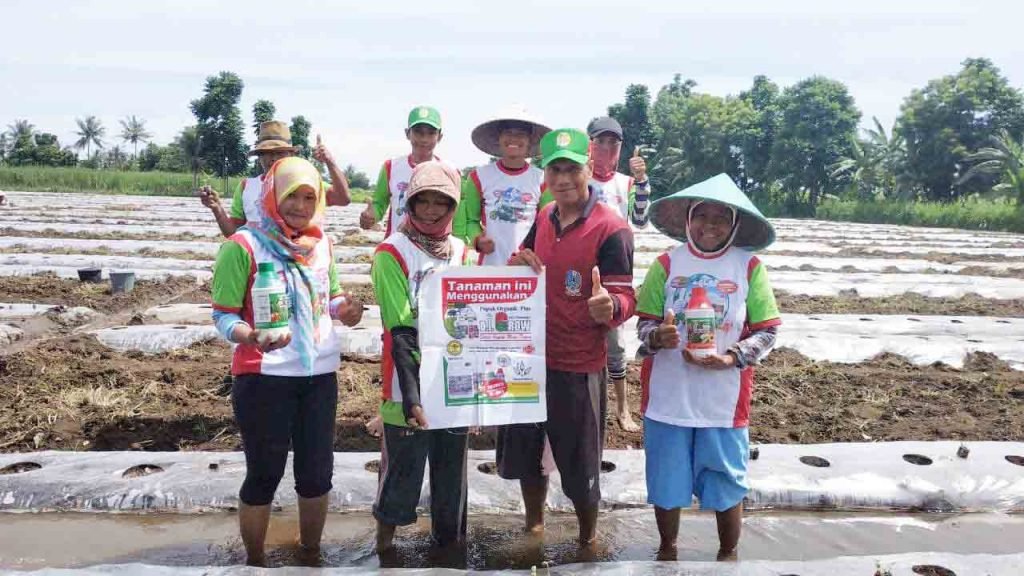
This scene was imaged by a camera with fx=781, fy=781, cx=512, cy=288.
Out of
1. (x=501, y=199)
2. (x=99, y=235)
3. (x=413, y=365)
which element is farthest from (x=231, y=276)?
(x=99, y=235)

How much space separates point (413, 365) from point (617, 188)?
2.32 metres

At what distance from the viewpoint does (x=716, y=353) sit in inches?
116

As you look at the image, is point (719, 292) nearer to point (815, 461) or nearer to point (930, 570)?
point (930, 570)

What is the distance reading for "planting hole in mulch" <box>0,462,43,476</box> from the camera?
408cm

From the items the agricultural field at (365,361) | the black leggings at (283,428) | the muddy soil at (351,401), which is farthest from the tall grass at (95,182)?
the black leggings at (283,428)

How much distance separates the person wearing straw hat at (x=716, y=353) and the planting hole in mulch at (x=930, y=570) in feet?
2.15

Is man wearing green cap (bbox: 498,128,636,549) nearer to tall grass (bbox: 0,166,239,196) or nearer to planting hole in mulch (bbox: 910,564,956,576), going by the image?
planting hole in mulch (bbox: 910,564,956,576)

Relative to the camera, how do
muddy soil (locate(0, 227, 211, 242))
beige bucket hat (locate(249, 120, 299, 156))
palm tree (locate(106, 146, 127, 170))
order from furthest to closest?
palm tree (locate(106, 146, 127, 170)) < muddy soil (locate(0, 227, 211, 242)) < beige bucket hat (locate(249, 120, 299, 156))

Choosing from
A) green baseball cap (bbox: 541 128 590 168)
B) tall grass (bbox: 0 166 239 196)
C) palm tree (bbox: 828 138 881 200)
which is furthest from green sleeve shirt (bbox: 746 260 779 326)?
tall grass (bbox: 0 166 239 196)

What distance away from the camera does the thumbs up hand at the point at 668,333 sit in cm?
291

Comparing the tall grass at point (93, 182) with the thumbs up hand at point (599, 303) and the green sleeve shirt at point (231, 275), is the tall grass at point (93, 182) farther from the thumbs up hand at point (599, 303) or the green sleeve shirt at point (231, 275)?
the thumbs up hand at point (599, 303)

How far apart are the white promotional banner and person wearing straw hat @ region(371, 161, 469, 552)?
8cm

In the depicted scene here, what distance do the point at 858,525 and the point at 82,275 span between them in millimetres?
9573

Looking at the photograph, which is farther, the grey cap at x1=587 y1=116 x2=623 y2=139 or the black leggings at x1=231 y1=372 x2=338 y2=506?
the grey cap at x1=587 y1=116 x2=623 y2=139
